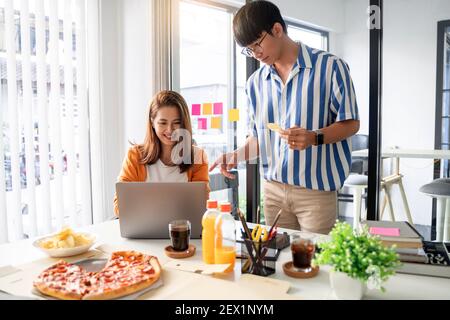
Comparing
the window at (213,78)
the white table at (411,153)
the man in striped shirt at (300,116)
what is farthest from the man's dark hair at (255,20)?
the window at (213,78)

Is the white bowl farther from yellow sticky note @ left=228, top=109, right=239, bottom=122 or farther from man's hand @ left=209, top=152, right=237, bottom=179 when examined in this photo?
yellow sticky note @ left=228, top=109, right=239, bottom=122

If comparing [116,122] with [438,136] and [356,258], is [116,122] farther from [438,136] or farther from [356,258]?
[356,258]

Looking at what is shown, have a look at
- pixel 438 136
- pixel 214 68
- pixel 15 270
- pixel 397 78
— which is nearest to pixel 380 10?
pixel 397 78

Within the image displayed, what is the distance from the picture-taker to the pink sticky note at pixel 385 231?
1228mm

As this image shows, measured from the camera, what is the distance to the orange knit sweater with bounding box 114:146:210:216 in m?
1.91

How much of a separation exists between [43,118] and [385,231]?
2.34 metres

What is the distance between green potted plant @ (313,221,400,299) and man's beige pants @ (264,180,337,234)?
2.54ft

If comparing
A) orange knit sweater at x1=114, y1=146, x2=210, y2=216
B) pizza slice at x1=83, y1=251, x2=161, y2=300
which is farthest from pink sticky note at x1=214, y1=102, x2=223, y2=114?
pizza slice at x1=83, y1=251, x2=161, y2=300

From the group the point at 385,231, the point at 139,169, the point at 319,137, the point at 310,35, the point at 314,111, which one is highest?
the point at 310,35

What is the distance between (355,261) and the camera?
951 mm

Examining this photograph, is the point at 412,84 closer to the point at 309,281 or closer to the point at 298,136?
the point at 298,136

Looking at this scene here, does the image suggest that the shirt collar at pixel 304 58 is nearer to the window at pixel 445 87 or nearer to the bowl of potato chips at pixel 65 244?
the window at pixel 445 87

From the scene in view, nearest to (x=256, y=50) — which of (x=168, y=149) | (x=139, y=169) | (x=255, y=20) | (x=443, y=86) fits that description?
(x=255, y=20)

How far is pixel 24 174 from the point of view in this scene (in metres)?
2.69
